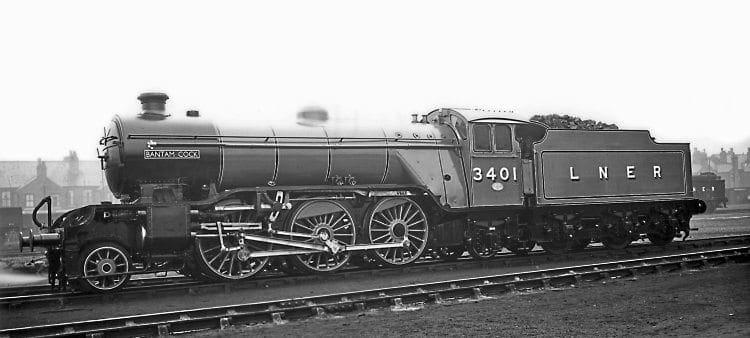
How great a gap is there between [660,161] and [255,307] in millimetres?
11307

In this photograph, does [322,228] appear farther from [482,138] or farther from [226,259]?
[482,138]

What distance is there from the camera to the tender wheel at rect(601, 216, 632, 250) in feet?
52.3

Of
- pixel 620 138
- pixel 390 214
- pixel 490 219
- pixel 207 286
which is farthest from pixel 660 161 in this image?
pixel 207 286

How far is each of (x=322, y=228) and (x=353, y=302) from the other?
10.4 ft

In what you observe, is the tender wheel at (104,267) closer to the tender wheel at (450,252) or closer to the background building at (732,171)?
the tender wheel at (450,252)

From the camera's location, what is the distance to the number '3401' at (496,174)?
14255 millimetres

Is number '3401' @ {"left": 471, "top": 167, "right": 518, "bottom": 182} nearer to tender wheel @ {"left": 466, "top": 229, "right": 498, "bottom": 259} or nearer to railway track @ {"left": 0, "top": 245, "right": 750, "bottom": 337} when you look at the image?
tender wheel @ {"left": 466, "top": 229, "right": 498, "bottom": 259}

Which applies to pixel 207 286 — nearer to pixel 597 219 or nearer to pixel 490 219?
pixel 490 219

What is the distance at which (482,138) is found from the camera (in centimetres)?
1440

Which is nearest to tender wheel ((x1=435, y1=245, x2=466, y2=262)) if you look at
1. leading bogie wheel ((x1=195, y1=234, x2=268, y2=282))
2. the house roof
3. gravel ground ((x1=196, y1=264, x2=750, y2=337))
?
gravel ground ((x1=196, y1=264, x2=750, y2=337))

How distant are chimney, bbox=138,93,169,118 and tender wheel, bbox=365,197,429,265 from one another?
13.7ft

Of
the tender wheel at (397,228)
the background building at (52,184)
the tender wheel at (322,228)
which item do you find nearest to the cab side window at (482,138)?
the tender wheel at (397,228)

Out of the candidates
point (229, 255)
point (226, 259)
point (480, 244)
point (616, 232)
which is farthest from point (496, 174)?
point (226, 259)

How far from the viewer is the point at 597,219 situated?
15.8 metres
